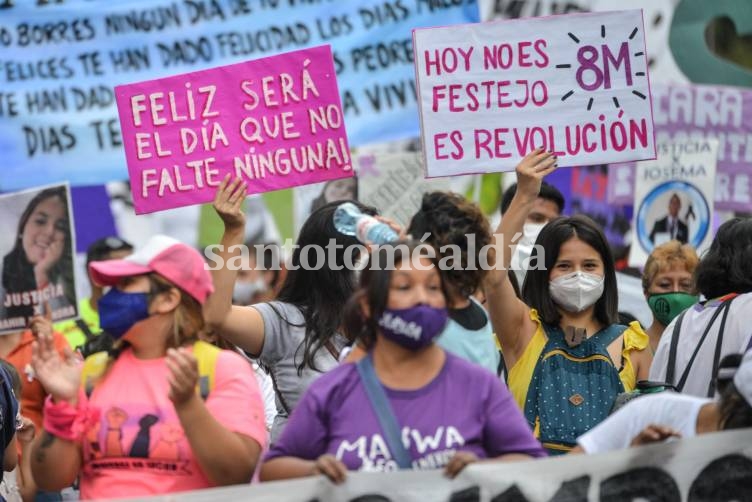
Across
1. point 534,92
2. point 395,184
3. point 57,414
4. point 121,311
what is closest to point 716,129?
point 395,184

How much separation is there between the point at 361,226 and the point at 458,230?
0.32m

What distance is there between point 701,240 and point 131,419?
534cm

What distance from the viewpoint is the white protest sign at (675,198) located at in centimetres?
866

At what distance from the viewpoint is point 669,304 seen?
22.5ft

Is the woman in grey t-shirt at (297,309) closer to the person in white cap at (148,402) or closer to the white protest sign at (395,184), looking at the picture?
the person in white cap at (148,402)

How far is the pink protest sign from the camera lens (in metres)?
5.76

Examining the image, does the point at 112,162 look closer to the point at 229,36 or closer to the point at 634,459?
the point at 229,36

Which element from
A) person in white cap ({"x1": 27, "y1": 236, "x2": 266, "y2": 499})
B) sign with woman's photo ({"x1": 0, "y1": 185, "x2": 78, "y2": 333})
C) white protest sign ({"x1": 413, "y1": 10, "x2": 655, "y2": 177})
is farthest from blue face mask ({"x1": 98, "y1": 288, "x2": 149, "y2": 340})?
sign with woman's photo ({"x1": 0, "y1": 185, "x2": 78, "y2": 333})

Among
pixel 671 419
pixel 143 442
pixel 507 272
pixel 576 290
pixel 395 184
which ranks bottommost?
pixel 671 419

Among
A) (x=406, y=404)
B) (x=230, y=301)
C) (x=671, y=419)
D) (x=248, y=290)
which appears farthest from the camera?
(x=248, y=290)

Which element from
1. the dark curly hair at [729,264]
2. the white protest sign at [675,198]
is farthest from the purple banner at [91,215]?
the dark curly hair at [729,264]

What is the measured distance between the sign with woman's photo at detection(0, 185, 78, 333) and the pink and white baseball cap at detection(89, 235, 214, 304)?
291cm

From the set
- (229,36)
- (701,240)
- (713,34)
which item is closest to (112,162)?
(229,36)

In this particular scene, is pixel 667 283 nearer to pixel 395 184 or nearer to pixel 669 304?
pixel 669 304
